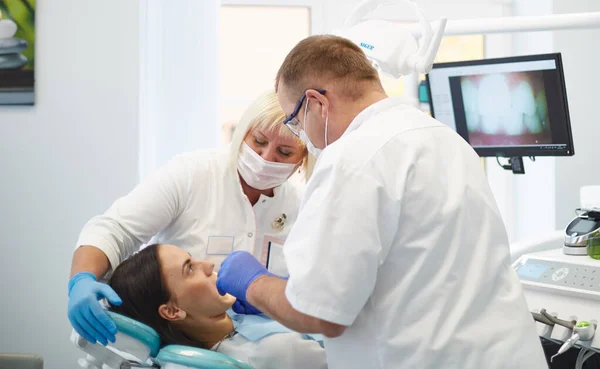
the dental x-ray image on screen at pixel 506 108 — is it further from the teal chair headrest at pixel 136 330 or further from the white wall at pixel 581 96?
the teal chair headrest at pixel 136 330

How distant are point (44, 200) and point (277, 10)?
1675 mm

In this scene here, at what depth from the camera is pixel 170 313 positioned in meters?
1.61

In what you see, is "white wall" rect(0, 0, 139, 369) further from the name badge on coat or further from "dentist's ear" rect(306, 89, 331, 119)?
"dentist's ear" rect(306, 89, 331, 119)

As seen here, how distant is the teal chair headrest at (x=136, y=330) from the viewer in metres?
1.39

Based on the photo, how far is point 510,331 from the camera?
1163 millimetres

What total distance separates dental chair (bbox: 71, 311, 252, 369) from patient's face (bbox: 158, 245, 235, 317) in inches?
6.7

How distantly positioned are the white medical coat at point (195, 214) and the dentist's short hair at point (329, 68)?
689mm

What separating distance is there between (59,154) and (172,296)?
5.02 ft

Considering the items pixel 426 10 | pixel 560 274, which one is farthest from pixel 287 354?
pixel 426 10

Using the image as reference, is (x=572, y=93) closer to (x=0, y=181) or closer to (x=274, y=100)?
(x=274, y=100)

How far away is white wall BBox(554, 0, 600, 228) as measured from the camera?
11.2ft

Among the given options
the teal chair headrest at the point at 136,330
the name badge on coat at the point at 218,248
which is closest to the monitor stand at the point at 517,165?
the name badge on coat at the point at 218,248

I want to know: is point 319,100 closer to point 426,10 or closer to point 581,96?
point 581,96

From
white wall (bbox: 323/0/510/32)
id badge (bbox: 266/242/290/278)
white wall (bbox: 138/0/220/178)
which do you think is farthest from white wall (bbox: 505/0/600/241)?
id badge (bbox: 266/242/290/278)
